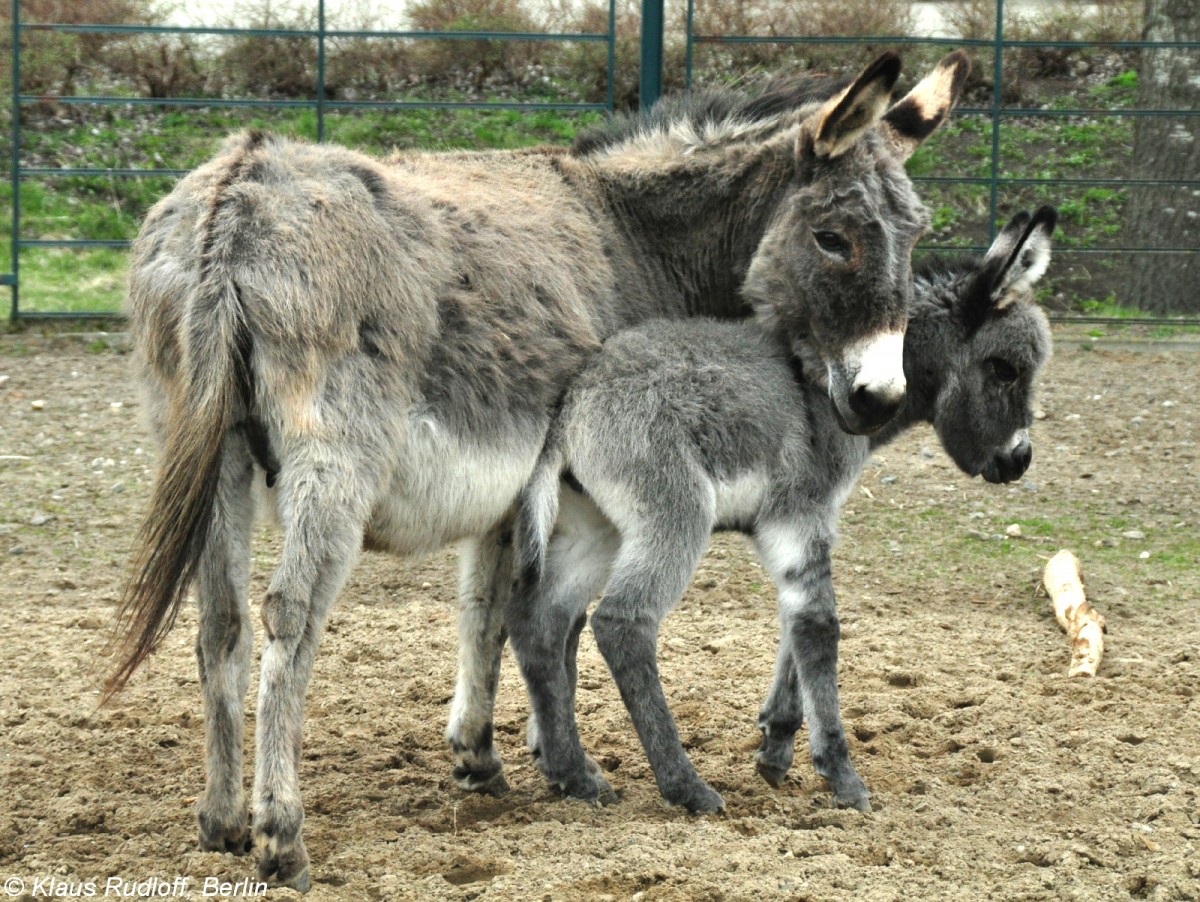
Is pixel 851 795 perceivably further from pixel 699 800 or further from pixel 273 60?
pixel 273 60

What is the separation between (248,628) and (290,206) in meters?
1.19

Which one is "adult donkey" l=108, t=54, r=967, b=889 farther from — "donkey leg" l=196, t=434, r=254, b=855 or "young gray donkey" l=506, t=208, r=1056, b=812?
"young gray donkey" l=506, t=208, r=1056, b=812

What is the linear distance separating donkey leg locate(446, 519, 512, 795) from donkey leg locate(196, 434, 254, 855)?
34.8 inches

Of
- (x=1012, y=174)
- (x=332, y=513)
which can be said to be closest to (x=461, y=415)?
(x=332, y=513)

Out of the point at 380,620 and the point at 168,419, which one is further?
the point at 380,620

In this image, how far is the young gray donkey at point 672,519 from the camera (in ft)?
14.0

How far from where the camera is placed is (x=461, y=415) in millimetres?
4000

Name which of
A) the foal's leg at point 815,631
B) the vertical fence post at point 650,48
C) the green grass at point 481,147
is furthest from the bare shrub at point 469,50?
the foal's leg at point 815,631

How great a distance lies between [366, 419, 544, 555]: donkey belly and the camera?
392cm

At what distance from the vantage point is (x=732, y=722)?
511cm

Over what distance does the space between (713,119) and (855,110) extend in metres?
0.72

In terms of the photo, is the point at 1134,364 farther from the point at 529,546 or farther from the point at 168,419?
the point at 168,419

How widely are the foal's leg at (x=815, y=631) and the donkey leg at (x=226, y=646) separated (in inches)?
64.6

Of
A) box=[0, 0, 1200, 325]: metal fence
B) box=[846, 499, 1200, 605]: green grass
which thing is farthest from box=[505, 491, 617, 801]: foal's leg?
box=[0, 0, 1200, 325]: metal fence
